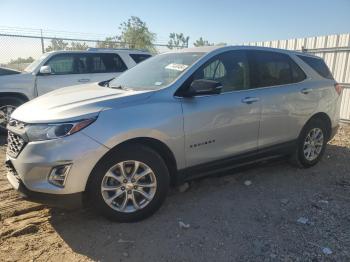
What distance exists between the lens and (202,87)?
11.7 feet

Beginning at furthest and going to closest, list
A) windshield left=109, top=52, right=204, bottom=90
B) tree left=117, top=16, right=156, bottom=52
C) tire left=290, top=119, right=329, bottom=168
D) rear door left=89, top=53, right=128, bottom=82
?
tree left=117, top=16, right=156, bottom=52, rear door left=89, top=53, right=128, bottom=82, tire left=290, top=119, right=329, bottom=168, windshield left=109, top=52, right=204, bottom=90

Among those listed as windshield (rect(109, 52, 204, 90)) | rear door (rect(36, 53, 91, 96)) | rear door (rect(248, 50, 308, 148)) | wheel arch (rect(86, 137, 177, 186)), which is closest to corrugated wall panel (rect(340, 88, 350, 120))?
rear door (rect(248, 50, 308, 148))

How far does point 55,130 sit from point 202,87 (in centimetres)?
153

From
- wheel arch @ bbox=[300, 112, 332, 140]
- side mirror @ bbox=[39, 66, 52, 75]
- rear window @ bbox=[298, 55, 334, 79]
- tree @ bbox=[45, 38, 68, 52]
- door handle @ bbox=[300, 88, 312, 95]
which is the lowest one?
wheel arch @ bbox=[300, 112, 332, 140]

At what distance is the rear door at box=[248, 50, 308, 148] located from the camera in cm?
434

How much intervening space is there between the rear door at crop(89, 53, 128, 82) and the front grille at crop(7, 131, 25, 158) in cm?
490

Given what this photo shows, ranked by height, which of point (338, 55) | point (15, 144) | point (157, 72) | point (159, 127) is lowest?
point (15, 144)

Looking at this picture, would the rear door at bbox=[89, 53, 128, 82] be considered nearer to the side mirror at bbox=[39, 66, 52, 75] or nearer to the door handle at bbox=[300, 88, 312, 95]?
the side mirror at bbox=[39, 66, 52, 75]

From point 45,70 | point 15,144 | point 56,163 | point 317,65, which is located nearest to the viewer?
point 56,163

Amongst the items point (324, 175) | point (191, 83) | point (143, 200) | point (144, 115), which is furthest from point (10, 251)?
point (324, 175)

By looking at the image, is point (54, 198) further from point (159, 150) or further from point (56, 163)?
point (159, 150)

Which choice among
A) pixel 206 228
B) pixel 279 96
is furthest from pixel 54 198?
pixel 279 96

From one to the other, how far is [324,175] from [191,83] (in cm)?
269

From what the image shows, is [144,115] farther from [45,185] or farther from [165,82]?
[45,185]
